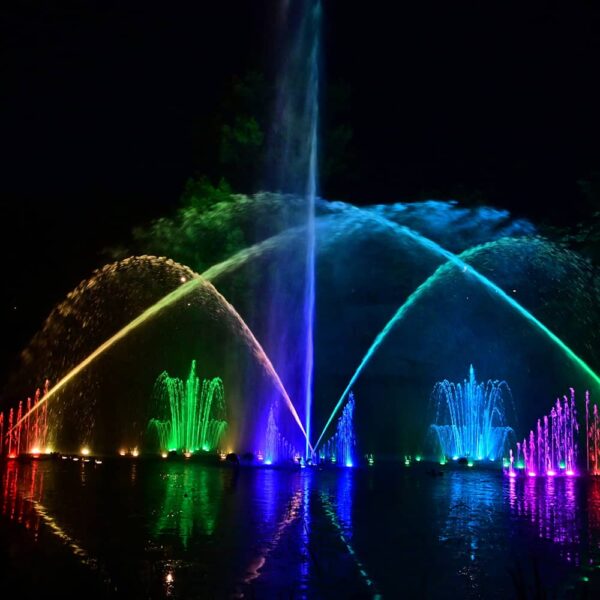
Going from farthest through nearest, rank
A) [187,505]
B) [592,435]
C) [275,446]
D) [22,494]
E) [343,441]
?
[343,441], [592,435], [275,446], [22,494], [187,505]

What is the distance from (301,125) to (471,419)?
1160 centimetres

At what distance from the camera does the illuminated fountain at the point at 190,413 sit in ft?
84.1

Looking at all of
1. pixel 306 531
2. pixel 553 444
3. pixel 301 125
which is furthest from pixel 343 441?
pixel 306 531

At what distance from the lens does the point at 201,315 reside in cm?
2731

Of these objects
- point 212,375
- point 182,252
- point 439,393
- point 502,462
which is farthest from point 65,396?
point 502,462

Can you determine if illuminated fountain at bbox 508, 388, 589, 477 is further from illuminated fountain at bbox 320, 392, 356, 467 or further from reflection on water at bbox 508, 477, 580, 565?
illuminated fountain at bbox 320, 392, 356, 467

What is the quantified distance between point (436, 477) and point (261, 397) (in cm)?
1201

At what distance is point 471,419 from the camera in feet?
82.2

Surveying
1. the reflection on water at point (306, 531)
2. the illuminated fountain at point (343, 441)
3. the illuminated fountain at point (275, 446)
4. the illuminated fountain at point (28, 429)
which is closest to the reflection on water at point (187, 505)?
the reflection on water at point (306, 531)

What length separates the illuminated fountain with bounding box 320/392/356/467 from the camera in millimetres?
23672

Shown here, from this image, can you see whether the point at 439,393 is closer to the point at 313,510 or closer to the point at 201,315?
the point at 201,315

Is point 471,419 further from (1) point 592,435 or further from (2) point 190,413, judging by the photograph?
(2) point 190,413

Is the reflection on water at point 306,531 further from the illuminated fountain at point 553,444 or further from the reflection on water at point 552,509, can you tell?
the illuminated fountain at point 553,444

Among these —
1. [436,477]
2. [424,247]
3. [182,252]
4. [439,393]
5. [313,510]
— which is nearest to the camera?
[313,510]
